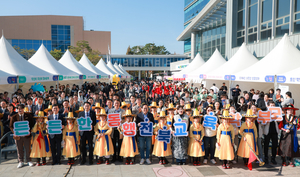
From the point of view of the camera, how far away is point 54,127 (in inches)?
223

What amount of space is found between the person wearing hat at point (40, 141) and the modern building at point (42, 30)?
5466 cm

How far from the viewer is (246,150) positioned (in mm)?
5688

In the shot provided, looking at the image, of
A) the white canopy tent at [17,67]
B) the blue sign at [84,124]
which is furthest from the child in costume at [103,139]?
the white canopy tent at [17,67]

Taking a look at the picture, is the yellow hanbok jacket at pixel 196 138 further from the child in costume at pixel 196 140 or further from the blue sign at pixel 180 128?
the blue sign at pixel 180 128

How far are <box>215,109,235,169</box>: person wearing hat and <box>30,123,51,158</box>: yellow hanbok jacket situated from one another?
4.57 m

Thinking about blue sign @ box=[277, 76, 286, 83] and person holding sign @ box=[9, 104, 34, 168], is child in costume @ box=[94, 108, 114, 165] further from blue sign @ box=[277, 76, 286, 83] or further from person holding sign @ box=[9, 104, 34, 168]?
blue sign @ box=[277, 76, 286, 83]

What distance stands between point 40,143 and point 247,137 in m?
5.51

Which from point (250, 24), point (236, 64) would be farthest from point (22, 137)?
point (250, 24)

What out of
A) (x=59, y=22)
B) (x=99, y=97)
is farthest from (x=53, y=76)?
(x=59, y=22)

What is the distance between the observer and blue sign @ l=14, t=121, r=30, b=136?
5578 millimetres

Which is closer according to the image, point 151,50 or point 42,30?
point 42,30

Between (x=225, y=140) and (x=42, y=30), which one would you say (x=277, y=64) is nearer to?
(x=225, y=140)

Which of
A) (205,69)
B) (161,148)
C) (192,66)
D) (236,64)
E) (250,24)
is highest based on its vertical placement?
(250,24)

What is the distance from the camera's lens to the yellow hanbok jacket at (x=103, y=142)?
231 inches
